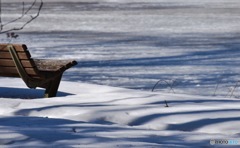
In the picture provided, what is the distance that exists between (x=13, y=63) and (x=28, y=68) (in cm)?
26

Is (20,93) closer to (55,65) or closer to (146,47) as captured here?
(55,65)

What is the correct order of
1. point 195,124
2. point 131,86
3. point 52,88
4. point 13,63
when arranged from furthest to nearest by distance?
point 131,86 → point 52,88 → point 13,63 → point 195,124

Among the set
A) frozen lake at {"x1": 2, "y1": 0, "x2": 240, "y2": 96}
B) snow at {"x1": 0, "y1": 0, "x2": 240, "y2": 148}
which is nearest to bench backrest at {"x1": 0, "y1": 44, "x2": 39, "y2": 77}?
snow at {"x1": 0, "y1": 0, "x2": 240, "y2": 148}

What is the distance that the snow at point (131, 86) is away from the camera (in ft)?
17.9

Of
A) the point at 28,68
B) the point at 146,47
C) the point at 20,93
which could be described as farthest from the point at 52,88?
the point at 146,47

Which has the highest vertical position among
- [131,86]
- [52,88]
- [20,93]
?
[131,86]

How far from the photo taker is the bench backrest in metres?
8.69

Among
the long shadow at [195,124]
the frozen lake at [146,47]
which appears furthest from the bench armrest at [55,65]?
the long shadow at [195,124]

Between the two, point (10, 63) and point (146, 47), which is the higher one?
point (146, 47)

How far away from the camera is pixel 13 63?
8930 millimetres

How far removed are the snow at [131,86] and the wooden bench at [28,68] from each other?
0.35m

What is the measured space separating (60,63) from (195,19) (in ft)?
65.4

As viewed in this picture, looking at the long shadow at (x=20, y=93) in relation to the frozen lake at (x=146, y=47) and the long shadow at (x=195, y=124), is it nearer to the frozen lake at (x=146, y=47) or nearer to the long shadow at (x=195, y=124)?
the frozen lake at (x=146, y=47)

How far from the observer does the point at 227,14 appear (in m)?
31.5
